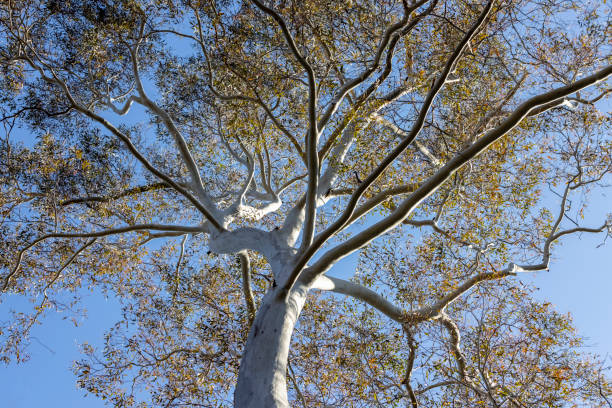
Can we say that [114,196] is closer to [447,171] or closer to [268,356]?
[268,356]

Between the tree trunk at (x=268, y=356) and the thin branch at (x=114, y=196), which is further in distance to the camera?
the thin branch at (x=114, y=196)

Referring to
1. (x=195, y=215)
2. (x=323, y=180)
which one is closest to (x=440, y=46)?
(x=323, y=180)

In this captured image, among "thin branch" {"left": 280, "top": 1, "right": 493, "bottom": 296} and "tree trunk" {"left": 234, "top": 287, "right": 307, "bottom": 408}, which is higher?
"thin branch" {"left": 280, "top": 1, "right": 493, "bottom": 296}

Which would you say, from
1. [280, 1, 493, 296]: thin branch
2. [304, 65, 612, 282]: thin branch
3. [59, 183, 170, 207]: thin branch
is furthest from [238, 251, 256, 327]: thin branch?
[280, 1, 493, 296]: thin branch

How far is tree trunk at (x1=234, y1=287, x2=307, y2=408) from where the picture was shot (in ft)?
12.9

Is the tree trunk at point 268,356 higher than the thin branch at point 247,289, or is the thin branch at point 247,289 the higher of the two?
the thin branch at point 247,289

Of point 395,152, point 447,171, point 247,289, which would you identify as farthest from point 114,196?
point 447,171

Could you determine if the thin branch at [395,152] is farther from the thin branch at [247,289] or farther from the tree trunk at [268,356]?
the thin branch at [247,289]

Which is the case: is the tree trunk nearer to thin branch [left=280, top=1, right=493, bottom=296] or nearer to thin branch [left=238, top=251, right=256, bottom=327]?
thin branch [left=280, top=1, right=493, bottom=296]

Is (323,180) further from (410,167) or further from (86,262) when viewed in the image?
(86,262)

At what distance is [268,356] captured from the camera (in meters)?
4.34

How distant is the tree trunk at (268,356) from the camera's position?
3.94 m

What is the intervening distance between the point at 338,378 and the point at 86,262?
17.5 feet

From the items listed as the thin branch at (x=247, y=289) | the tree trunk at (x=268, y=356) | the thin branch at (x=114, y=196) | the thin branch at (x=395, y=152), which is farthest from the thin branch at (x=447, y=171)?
the thin branch at (x=114, y=196)
